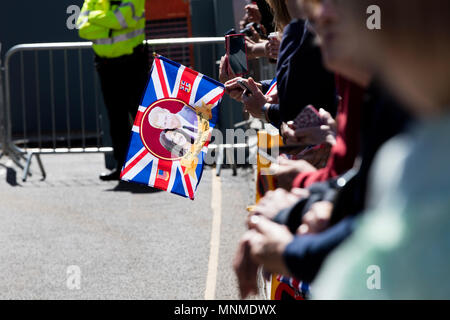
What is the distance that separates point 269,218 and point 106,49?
6.85 meters

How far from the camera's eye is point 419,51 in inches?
42.3

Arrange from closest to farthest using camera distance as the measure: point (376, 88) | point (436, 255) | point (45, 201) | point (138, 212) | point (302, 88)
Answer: point (436, 255) → point (376, 88) → point (302, 88) → point (138, 212) → point (45, 201)

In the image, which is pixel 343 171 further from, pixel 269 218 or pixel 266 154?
pixel 266 154

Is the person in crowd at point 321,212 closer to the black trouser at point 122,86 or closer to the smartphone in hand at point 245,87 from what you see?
Answer: the smartphone in hand at point 245,87

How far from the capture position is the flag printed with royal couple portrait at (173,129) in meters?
3.19

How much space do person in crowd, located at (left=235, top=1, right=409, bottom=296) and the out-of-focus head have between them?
0.52 ft

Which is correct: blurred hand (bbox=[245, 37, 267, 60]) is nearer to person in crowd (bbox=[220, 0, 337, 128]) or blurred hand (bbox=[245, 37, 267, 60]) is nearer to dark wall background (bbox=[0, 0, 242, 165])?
person in crowd (bbox=[220, 0, 337, 128])

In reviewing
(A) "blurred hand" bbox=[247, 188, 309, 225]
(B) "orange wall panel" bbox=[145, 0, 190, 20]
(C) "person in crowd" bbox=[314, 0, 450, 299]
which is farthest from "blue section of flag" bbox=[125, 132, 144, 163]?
(B) "orange wall panel" bbox=[145, 0, 190, 20]

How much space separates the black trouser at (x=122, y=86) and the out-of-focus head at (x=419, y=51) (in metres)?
7.31

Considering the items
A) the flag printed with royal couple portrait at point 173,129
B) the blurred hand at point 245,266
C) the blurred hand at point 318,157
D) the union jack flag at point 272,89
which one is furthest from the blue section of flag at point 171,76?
the blurred hand at point 245,266

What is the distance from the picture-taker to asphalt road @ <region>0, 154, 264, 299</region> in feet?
17.1

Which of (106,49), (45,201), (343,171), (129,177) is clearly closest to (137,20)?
(106,49)

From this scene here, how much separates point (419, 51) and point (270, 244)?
2.07 feet

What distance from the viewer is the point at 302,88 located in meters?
2.69
